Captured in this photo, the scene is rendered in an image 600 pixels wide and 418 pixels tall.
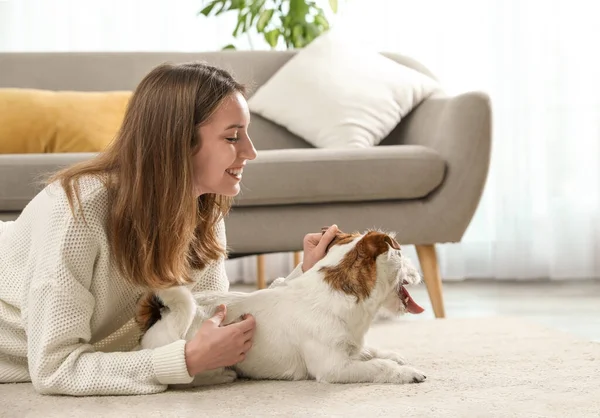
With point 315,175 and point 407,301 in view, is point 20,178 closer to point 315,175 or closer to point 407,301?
point 315,175

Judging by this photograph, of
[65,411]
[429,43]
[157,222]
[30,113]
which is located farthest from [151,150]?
[429,43]

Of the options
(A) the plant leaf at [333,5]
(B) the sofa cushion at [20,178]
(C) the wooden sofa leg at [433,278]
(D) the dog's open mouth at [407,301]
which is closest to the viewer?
(D) the dog's open mouth at [407,301]

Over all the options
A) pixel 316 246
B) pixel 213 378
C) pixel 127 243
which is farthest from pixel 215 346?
pixel 316 246

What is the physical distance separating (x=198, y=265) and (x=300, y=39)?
83.3 inches

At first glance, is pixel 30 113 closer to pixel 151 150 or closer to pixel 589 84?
pixel 151 150

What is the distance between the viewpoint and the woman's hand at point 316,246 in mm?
1739

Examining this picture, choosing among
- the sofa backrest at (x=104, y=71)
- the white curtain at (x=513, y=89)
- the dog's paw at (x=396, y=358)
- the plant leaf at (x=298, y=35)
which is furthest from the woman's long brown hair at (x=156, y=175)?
the white curtain at (x=513, y=89)

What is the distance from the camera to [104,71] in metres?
3.29

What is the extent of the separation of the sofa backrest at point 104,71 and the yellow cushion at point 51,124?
28 cm

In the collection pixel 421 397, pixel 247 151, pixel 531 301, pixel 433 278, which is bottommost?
pixel 531 301

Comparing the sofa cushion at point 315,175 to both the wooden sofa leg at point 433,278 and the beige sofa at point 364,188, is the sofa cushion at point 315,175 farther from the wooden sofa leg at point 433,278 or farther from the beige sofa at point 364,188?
the wooden sofa leg at point 433,278

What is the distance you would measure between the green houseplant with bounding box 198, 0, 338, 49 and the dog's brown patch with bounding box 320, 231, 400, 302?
2265mm

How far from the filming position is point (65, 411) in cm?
142

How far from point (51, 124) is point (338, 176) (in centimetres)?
101
